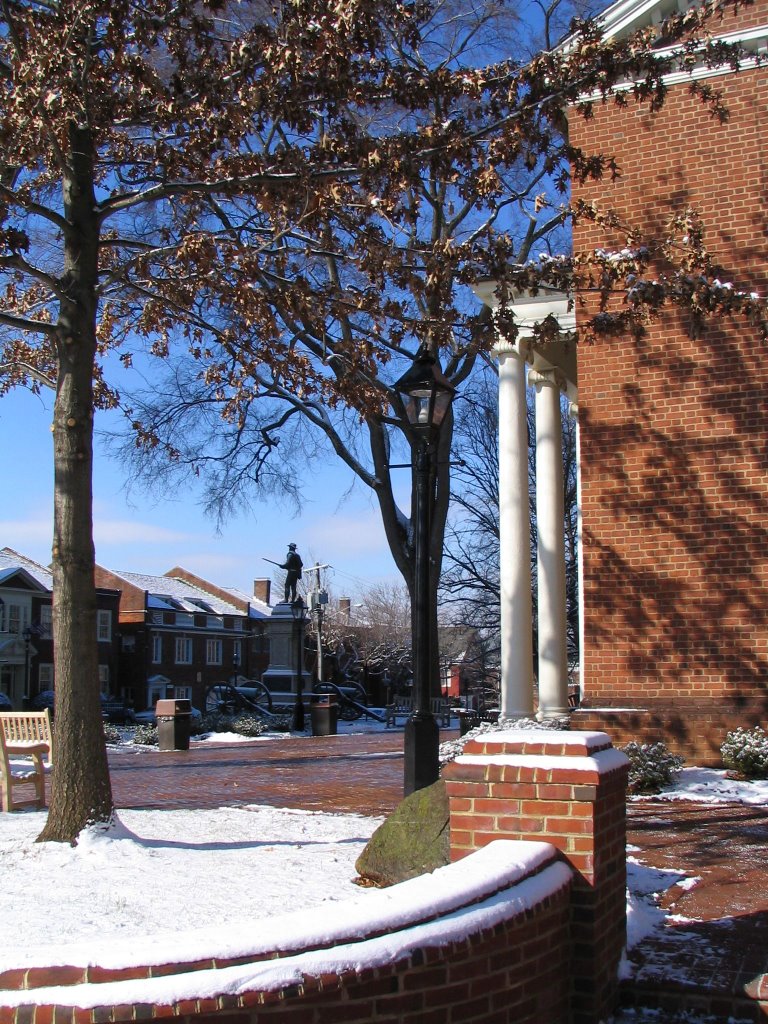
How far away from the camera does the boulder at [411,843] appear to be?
5.68 metres

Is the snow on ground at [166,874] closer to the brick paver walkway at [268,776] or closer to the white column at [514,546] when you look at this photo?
the brick paver walkway at [268,776]

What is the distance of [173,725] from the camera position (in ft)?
57.8

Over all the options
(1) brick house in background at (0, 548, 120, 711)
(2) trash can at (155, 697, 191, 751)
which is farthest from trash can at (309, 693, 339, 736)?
(1) brick house in background at (0, 548, 120, 711)

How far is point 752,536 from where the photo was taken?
11242 millimetres

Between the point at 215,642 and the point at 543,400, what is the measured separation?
5206cm

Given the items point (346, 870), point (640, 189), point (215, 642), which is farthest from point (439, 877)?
point (215, 642)

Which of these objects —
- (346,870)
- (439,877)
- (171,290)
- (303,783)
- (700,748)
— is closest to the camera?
(439,877)

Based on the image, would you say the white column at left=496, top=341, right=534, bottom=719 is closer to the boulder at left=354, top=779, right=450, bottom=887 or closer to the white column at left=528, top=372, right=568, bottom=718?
the white column at left=528, top=372, right=568, bottom=718

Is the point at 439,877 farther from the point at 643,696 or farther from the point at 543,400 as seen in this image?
the point at 543,400

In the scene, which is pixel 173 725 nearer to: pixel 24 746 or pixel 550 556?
pixel 550 556

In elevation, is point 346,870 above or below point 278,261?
below

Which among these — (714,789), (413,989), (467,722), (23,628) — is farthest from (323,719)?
(23,628)

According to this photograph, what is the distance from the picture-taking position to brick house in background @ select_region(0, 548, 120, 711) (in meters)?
49.7

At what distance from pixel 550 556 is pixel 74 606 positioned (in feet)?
28.4
